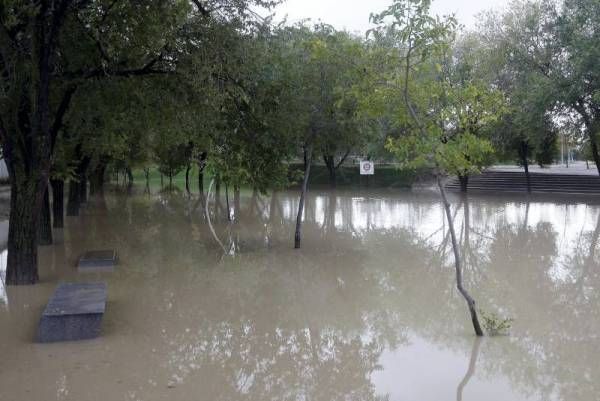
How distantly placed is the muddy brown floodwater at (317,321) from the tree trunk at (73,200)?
541cm

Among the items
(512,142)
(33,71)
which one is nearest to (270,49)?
(33,71)

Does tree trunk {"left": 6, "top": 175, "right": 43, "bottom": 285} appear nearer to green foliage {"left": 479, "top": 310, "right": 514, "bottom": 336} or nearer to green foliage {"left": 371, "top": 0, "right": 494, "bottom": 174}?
green foliage {"left": 371, "top": 0, "right": 494, "bottom": 174}

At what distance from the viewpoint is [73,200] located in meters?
23.6

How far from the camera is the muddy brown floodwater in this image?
20.2 feet

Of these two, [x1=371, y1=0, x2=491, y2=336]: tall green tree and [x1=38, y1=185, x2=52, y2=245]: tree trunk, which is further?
[x1=38, y1=185, x2=52, y2=245]: tree trunk

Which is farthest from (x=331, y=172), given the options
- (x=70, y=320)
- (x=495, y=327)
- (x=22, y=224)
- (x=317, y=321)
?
(x=70, y=320)

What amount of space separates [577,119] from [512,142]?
4739 mm

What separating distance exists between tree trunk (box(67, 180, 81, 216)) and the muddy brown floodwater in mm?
5412

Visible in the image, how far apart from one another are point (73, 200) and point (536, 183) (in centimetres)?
2682

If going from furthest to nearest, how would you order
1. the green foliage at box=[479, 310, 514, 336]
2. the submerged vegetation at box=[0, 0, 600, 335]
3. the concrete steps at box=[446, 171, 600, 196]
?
the concrete steps at box=[446, 171, 600, 196]
the submerged vegetation at box=[0, 0, 600, 335]
the green foliage at box=[479, 310, 514, 336]

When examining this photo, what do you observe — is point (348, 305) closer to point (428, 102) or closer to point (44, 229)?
point (428, 102)

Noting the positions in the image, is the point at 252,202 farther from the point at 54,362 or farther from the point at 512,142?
the point at 54,362

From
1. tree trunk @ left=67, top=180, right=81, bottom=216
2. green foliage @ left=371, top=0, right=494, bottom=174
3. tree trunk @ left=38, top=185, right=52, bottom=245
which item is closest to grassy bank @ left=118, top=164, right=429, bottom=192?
tree trunk @ left=67, top=180, right=81, bottom=216

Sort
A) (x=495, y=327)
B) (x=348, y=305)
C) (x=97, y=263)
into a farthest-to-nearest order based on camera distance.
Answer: (x=97, y=263) → (x=348, y=305) → (x=495, y=327)
